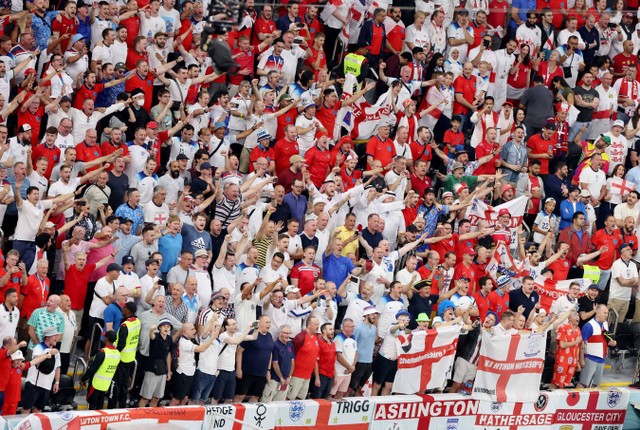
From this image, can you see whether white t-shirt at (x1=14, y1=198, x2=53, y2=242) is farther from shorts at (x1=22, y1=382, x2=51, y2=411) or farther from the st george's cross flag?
the st george's cross flag

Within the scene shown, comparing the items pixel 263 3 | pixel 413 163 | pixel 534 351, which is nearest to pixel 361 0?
pixel 263 3

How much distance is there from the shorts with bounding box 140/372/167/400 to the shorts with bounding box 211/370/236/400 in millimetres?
916

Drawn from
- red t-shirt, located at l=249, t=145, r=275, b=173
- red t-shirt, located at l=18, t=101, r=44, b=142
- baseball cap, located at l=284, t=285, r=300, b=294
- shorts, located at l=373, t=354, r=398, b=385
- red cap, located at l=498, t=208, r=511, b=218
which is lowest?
shorts, located at l=373, t=354, r=398, b=385

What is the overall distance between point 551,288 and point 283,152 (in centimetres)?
492

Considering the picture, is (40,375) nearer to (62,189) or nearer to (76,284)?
(76,284)

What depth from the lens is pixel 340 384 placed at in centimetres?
2205

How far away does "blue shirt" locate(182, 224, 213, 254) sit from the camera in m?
21.8

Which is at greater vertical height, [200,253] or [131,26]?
[131,26]

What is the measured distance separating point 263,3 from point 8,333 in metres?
10.3

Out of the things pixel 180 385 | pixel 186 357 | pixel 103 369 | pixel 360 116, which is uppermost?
pixel 360 116

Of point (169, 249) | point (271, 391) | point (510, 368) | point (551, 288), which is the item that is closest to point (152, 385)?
point (271, 391)

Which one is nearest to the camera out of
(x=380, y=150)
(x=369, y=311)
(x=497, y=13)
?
(x=369, y=311)

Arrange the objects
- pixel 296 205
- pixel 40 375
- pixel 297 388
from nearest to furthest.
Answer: pixel 40 375
pixel 297 388
pixel 296 205

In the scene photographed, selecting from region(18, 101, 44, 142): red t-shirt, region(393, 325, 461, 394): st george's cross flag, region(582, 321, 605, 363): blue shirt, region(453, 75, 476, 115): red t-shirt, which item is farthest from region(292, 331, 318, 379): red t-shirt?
region(453, 75, 476, 115): red t-shirt
